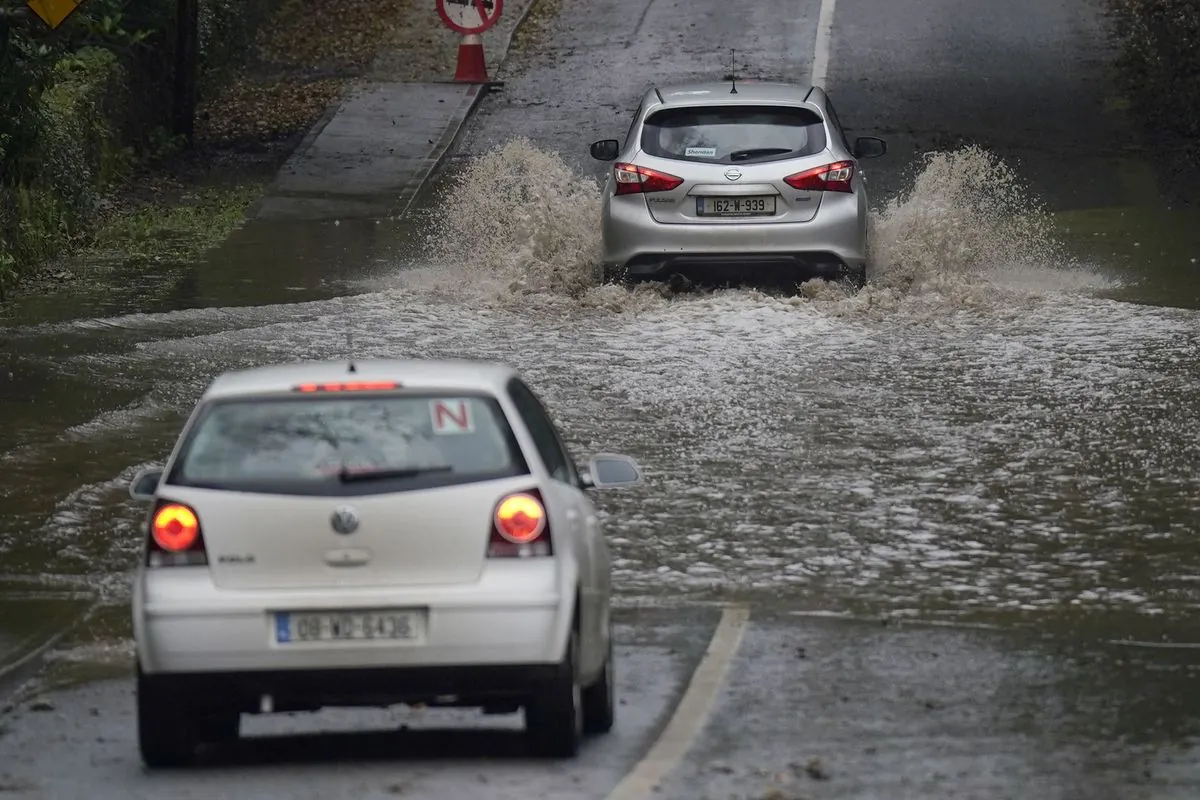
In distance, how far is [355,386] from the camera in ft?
24.5

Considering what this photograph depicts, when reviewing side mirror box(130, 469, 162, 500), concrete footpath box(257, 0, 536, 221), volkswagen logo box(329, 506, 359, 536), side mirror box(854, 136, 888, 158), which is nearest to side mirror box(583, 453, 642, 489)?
volkswagen logo box(329, 506, 359, 536)

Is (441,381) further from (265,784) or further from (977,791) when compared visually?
(977,791)

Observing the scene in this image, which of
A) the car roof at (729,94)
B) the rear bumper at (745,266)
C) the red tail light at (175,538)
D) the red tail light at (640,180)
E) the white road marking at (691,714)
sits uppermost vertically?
the red tail light at (175,538)

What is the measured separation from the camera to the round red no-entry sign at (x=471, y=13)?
91.0ft

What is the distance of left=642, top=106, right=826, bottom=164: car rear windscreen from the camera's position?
681 inches

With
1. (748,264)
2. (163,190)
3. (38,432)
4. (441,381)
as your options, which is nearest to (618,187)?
(748,264)

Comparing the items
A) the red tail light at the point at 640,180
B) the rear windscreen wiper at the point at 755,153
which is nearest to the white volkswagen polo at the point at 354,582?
the red tail light at the point at 640,180

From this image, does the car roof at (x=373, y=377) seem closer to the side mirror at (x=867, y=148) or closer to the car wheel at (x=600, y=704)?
the car wheel at (x=600, y=704)

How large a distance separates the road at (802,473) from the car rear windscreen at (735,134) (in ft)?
3.60

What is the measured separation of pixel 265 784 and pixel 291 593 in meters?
0.59

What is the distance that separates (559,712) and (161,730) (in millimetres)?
1225

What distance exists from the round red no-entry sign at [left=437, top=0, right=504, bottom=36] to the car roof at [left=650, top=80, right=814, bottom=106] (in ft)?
32.4

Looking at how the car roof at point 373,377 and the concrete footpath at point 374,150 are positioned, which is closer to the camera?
the car roof at point 373,377

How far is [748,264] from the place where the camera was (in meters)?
17.2
